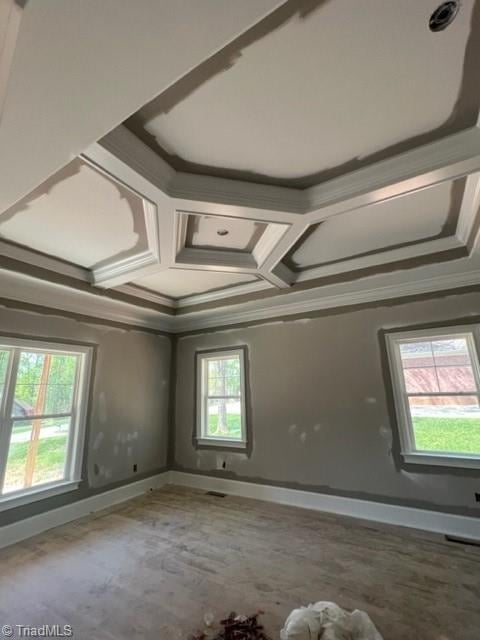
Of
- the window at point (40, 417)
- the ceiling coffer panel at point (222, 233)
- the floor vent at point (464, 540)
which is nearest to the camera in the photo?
the ceiling coffer panel at point (222, 233)

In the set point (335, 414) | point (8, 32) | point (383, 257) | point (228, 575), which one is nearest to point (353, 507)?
point (335, 414)

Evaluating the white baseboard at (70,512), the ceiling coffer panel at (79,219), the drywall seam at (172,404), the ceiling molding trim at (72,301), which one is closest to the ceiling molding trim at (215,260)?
the ceiling coffer panel at (79,219)

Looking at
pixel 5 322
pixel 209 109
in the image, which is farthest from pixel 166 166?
pixel 5 322

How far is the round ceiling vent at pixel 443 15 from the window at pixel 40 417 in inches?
157

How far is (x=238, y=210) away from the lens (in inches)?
83.7

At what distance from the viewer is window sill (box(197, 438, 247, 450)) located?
4377 mm

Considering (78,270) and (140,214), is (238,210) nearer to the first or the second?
(140,214)

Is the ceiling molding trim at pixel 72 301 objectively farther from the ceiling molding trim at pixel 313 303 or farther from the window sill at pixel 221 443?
the window sill at pixel 221 443

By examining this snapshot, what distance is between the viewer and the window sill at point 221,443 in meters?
4.38

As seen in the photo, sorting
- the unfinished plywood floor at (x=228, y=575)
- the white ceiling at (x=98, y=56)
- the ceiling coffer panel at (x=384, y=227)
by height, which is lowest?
the unfinished plywood floor at (x=228, y=575)

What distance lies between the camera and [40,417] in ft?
11.2

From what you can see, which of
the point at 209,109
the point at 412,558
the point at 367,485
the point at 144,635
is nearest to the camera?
the point at 209,109

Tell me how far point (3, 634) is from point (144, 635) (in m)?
0.86

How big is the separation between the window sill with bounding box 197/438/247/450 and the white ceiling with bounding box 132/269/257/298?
88.3 inches
